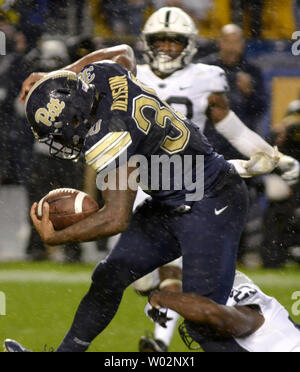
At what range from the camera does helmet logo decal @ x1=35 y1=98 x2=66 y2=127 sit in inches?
152

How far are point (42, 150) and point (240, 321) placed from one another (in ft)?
8.76

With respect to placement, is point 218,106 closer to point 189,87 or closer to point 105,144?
point 189,87

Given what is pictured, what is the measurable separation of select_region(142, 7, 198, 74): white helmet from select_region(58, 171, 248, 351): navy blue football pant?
1.33m

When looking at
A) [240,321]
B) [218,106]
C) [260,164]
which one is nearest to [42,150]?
[218,106]

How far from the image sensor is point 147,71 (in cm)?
534

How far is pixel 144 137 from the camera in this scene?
12.6 ft

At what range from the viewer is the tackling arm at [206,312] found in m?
3.75

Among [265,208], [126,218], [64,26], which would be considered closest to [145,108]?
[126,218]

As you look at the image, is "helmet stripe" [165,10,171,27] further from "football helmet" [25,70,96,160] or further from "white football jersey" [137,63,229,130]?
"football helmet" [25,70,96,160]

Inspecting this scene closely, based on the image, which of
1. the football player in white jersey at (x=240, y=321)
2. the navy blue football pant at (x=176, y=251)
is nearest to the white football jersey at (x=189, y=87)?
the navy blue football pant at (x=176, y=251)

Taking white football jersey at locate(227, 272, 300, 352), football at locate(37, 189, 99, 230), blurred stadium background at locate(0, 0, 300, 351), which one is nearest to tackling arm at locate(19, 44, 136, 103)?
football at locate(37, 189, 99, 230)

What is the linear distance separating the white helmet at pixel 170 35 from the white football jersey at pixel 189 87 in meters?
0.05

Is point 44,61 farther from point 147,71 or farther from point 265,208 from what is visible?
point 265,208

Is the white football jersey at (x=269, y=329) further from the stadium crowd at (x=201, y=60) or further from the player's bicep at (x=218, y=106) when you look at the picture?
the stadium crowd at (x=201, y=60)
